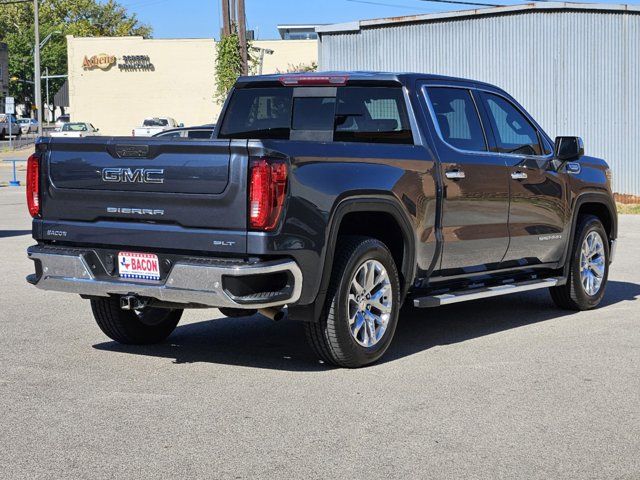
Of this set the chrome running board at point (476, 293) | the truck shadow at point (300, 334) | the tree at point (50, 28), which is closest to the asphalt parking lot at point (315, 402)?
the truck shadow at point (300, 334)

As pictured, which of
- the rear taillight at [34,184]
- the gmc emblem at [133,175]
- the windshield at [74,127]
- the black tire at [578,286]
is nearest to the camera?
the gmc emblem at [133,175]

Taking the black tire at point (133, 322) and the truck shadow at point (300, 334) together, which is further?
the black tire at point (133, 322)

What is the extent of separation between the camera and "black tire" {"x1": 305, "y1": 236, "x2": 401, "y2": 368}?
24.4 feet

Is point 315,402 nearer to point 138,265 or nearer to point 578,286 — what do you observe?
point 138,265

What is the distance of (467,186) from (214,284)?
262cm

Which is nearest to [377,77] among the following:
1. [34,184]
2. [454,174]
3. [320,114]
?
[320,114]

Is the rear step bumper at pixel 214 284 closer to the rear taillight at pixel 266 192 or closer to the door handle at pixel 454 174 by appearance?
the rear taillight at pixel 266 192

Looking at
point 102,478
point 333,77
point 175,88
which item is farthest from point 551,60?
point 175,88

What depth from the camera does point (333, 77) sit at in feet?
29.0

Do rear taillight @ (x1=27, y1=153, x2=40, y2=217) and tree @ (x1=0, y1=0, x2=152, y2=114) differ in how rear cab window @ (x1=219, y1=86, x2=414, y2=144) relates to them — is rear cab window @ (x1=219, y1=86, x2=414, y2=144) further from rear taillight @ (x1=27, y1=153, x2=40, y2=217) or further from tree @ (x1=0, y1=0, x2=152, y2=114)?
tree @ (x1=0, y1=0, x2=152, y2=114)

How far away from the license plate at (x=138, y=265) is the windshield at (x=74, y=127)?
57.9m

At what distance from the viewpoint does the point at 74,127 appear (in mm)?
64062

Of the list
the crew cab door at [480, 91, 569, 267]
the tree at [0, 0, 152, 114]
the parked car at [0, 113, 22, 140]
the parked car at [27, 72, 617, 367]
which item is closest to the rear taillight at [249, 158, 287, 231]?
the parked car at [27, 72, 617, 367]

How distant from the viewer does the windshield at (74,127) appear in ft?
209
